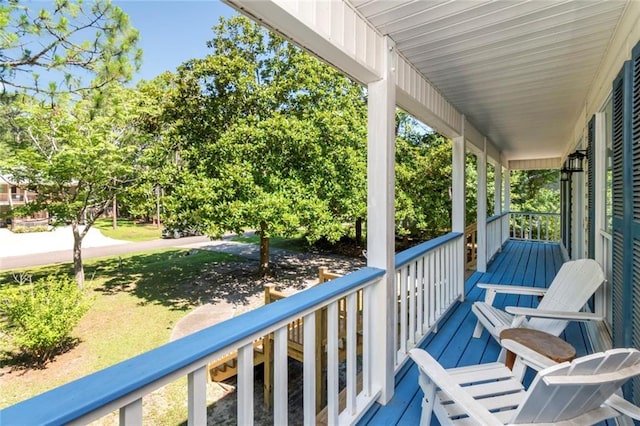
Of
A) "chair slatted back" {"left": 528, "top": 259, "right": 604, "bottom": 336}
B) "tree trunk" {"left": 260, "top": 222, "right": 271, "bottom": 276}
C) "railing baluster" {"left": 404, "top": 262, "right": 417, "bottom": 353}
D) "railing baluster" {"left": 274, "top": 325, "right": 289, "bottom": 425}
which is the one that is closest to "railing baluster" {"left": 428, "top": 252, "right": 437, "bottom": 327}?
"railing baluster" {"left": 404, "top": 262, "right": 417, "bottom": 353}

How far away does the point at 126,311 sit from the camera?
901 cm

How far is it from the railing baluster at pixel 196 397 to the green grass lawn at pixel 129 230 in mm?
20674

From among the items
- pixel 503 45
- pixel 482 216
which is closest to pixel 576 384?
pixel 503 45

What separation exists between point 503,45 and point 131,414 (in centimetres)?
295

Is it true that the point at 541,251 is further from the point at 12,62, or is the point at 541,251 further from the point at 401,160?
the point at 12,62

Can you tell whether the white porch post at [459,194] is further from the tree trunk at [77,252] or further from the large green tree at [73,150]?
the tree trunk at [77,252]

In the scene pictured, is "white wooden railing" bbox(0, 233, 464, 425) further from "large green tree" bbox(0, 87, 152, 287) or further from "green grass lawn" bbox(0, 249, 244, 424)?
"large green tree" bbox(0, 87, 152, 287)

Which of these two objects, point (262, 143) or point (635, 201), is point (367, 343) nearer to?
point (635, 201)

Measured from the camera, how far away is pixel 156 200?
9.38m

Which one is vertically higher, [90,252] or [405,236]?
[405,236]

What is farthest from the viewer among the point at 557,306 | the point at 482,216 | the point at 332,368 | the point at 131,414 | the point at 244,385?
the point at 482,216

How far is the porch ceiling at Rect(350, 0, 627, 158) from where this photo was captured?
6.44 feet

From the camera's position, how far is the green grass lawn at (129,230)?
2006cm

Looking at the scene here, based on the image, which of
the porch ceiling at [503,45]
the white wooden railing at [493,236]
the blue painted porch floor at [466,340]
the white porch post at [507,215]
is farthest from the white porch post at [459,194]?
the white porch post at [507,215]
